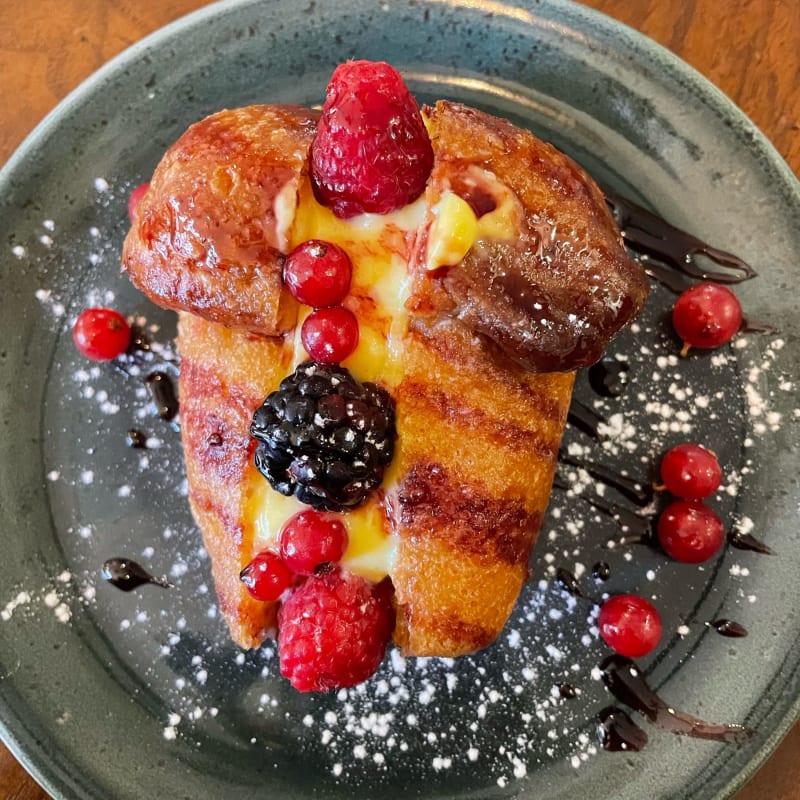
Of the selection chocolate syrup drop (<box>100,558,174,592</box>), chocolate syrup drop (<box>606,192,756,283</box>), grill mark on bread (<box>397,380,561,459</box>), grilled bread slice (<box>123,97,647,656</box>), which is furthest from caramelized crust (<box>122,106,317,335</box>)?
chocolate syrup drop (<box>606,192,756,283</box>)

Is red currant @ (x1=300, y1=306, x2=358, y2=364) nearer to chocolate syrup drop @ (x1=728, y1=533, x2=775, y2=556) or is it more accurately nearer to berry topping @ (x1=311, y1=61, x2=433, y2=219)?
berry topping @ (x1=311, y1=61, x2=433, y2=219)

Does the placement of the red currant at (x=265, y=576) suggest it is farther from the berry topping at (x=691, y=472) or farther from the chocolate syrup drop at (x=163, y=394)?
the berry topping at (x=691, y=472)

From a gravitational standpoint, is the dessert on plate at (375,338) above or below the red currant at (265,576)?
above

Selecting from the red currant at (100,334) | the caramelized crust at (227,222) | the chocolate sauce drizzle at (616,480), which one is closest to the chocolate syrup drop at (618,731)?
the chocolate sauce drizzle at (616,480)

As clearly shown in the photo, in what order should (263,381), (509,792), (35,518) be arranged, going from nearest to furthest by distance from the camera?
(263,381), (509,792), (35,518)

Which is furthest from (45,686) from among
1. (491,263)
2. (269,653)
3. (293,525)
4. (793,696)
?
(793,696)

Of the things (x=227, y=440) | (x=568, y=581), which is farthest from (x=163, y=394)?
(x=568, y=581)

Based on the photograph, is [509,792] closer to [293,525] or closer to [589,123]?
[293,525]
